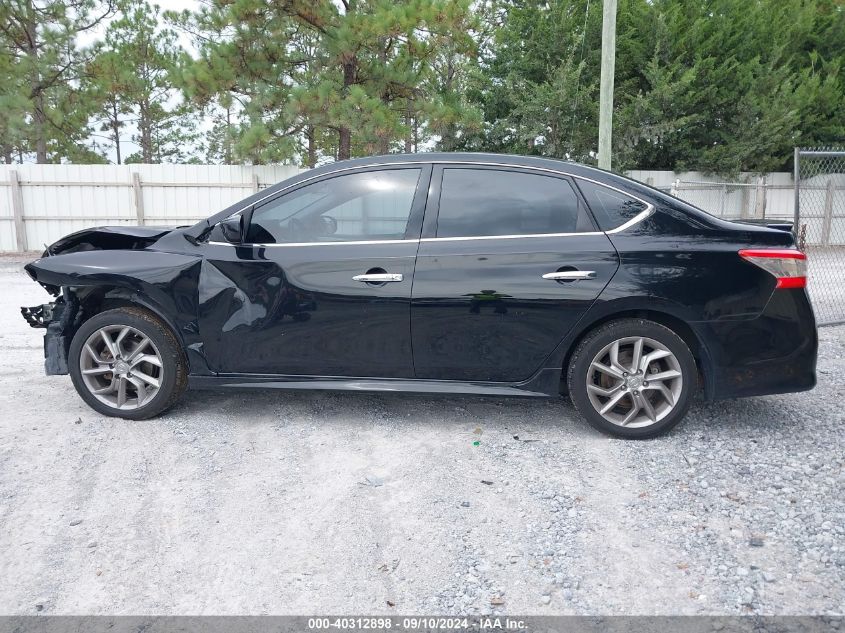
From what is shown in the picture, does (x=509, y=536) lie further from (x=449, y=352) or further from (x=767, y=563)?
(x=449, y=352)

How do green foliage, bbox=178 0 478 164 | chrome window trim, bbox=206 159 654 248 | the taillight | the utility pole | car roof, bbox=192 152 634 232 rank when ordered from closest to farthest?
the taillight, chrome window trim, bbox=206 159 654 248, car roof, bbox=192 152 634 232, the utility pole, green foliage, bbox=178 0 478 164

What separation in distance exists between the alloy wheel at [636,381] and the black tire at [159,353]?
8.26ft

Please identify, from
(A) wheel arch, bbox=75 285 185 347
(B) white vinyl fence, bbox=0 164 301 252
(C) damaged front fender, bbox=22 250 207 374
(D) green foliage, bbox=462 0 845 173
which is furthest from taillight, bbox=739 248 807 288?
(D) green foliage, bbox=462 0 845 173

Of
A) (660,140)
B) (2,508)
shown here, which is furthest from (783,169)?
(2,508)

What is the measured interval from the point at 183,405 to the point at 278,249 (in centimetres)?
140

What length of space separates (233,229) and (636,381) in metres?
2.51

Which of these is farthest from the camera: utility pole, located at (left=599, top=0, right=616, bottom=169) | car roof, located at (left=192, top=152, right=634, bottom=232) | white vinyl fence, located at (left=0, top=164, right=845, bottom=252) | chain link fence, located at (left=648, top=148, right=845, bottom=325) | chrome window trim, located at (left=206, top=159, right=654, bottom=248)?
chain link fence, located at (left=648, top=148, right=845, bottom=325)

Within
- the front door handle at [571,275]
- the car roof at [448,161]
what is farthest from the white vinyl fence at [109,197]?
the front door handle at [571,275]

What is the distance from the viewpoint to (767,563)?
8.75ft

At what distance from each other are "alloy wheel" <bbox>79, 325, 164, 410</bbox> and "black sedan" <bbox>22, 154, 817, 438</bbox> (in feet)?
0.04

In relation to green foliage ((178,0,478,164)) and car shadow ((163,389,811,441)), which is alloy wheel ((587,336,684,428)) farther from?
green foliage ((178,0,478,164))

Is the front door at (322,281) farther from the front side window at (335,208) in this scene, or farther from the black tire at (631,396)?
the black tire at (631,396)

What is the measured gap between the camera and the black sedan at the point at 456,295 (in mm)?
3756

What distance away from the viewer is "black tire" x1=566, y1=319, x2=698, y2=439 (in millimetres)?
3771
